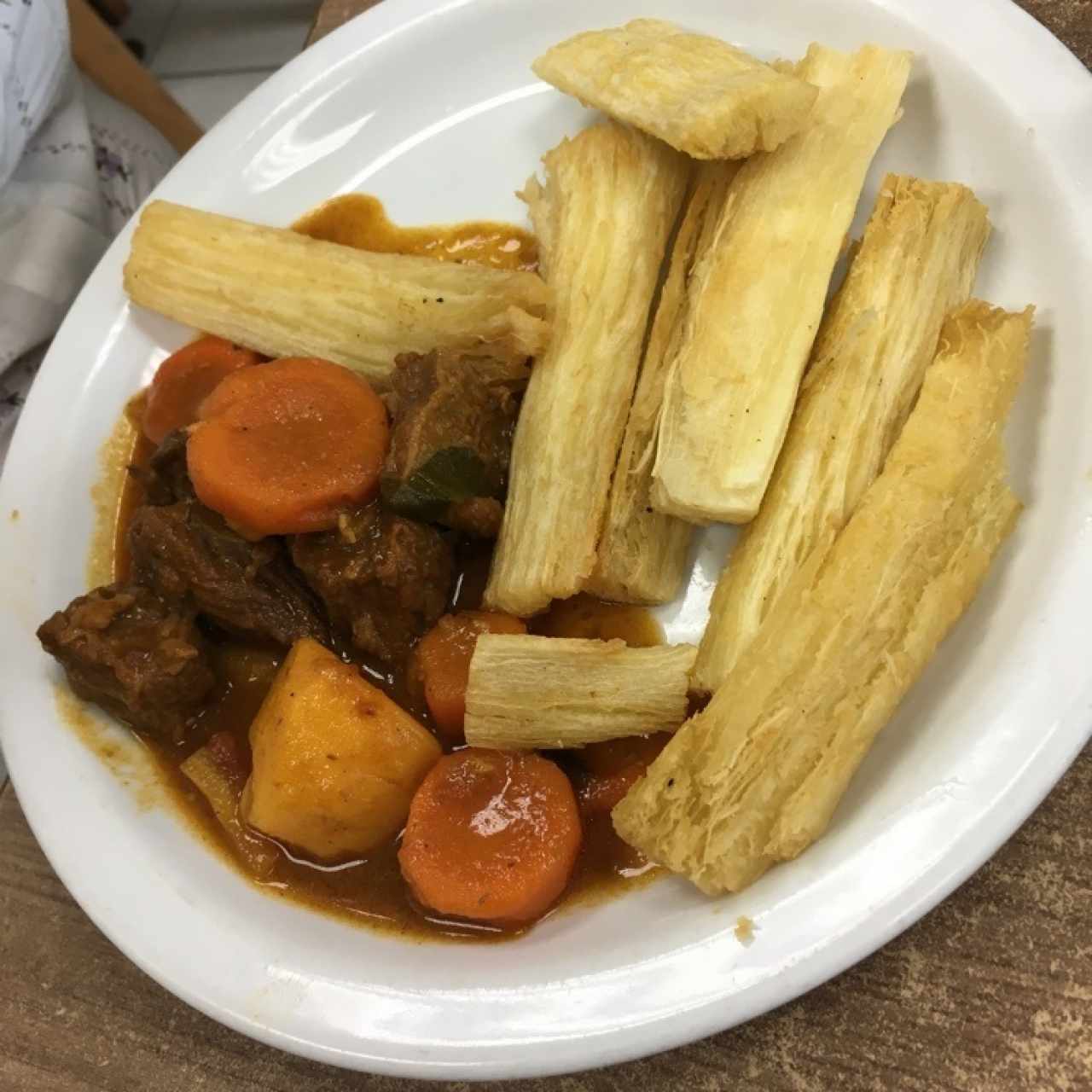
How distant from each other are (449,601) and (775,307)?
0.99 meters

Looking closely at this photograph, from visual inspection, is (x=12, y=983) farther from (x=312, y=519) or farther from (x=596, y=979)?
(x=596, y=979)

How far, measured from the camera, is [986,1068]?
1.60m

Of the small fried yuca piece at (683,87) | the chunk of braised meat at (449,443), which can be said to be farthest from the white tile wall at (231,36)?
the chunk of braised meat at (449,443)

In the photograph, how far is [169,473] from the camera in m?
2.34

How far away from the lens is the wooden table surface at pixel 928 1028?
5.28 feet

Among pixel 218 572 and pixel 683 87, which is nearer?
pixel 683 87

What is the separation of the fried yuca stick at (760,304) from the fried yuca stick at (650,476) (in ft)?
0.33

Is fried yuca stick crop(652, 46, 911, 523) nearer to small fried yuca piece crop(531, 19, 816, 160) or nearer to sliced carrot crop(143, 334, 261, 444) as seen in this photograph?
small fried yuca piece crop(531, 19, 816, 160)

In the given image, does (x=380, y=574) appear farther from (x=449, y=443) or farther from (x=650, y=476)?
(x=650, y=476)

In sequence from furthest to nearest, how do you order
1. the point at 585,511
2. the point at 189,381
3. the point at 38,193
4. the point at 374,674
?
the point at 38,193, the point at 189,381, the point at 374,674, the point at 585,511

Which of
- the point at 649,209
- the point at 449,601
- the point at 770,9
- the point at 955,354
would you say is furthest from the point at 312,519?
the point at 770,9

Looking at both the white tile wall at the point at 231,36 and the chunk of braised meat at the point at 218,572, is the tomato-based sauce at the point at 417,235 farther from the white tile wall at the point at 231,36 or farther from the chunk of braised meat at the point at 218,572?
the white tile wall at the point at 231,36

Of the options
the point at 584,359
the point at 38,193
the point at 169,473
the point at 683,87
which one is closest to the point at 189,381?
the point at 169,473

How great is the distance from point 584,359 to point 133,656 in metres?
1.15
